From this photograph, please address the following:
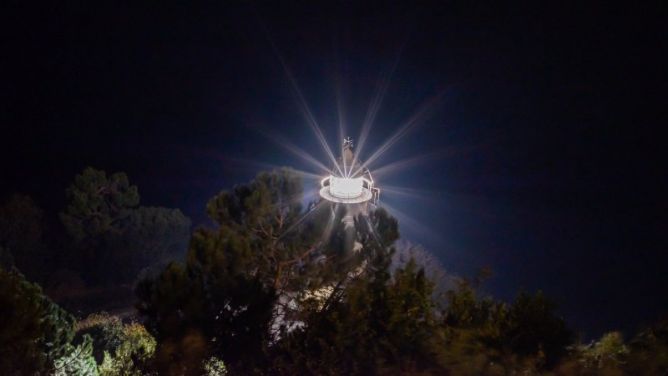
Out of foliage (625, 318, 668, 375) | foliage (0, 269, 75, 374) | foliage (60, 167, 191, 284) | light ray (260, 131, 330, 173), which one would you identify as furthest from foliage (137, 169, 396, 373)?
light ray (260, 131, 330, 173)

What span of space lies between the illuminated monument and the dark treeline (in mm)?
3168

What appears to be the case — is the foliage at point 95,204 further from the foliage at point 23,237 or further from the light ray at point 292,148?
the light ray at point 292,148

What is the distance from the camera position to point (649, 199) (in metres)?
31.8

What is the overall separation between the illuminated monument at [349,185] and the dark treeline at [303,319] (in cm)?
317

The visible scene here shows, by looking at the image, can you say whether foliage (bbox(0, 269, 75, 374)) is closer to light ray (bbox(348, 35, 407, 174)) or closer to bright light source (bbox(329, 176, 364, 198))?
bright light source (bbox(329, 176, 364, 198))

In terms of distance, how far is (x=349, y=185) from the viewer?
1112 cm

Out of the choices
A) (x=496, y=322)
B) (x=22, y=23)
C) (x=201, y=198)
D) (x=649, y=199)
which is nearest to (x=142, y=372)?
(x=496, y=322)

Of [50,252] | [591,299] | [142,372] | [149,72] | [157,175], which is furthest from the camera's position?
[149,72]

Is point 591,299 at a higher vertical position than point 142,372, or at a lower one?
higher

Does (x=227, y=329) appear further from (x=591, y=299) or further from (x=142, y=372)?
(x=591, y=299)

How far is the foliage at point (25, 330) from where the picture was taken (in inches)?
191

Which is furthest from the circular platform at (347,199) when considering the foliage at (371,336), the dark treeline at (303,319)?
the foliage at (371,336)

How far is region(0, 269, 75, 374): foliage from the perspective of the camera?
191 inches

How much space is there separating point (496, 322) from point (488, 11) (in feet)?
112
